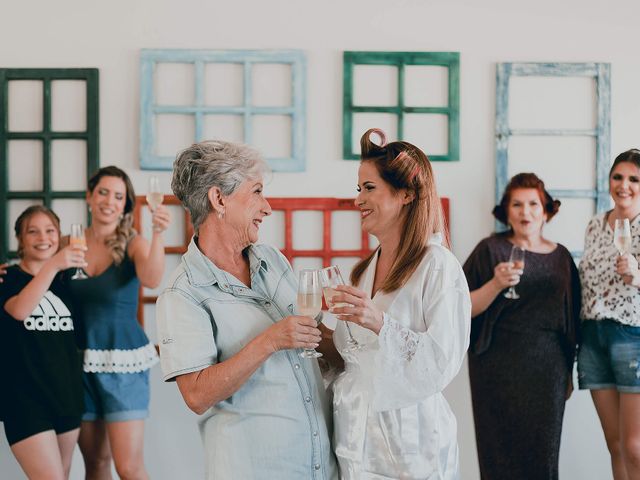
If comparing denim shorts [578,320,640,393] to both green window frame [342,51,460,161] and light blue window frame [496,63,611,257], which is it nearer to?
light blue window frame [496,63,611,257]

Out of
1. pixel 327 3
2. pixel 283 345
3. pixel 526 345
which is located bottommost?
pixel 526 345

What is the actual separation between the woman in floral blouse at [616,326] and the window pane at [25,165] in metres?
2.55

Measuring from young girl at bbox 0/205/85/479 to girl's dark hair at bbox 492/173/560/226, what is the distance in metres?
1.81

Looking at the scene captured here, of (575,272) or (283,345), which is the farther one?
(575,272)

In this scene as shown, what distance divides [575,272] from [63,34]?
2.59m

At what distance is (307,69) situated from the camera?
11.9ft

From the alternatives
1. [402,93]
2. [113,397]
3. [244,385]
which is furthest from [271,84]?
[244,385]

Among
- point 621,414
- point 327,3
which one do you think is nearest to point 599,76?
point 327,3

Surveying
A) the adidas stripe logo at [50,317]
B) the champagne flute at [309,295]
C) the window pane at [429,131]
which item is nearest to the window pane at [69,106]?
the adidas stripe logo at [50,317]

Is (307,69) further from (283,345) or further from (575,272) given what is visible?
(283,345)

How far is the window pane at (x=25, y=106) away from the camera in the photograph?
11.9ft

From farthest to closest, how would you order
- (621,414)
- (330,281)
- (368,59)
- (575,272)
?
(368,59) → (575,272) → (621,414) → (330,281)

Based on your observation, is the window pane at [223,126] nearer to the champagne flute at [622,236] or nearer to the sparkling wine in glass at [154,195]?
the sparkling wine in glass at [154,195]

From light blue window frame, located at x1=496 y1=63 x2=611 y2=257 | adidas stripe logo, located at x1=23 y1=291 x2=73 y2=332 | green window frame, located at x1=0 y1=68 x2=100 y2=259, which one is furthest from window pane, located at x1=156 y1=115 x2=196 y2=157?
light blue window frame, located at x1=496 y1=63 x2=611 y2=257
